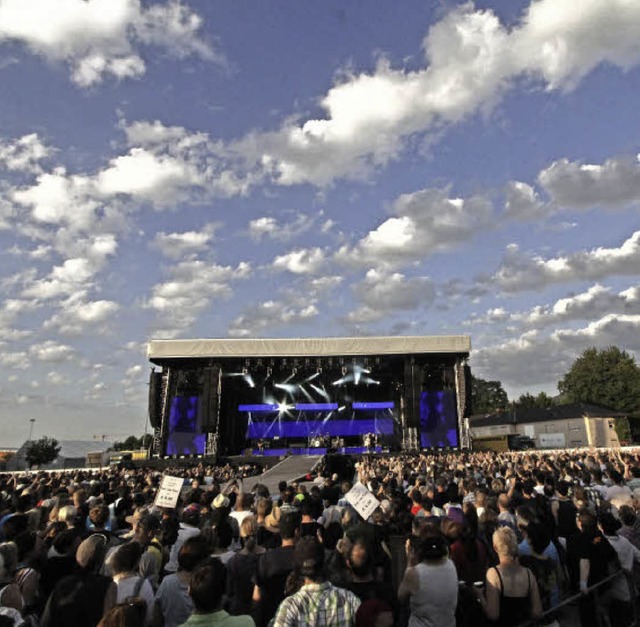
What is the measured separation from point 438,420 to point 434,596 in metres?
31.5

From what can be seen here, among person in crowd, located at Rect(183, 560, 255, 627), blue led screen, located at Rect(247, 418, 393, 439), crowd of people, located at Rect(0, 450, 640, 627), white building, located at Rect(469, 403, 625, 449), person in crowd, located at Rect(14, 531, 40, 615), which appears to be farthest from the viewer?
white building, located at Rect(469, 403, 625, 449)

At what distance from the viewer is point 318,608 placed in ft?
8.61

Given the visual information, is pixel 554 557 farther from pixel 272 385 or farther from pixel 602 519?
pixel 272 385

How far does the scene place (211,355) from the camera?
3200 cm

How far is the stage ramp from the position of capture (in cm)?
2298

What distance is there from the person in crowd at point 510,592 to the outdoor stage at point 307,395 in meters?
28.7

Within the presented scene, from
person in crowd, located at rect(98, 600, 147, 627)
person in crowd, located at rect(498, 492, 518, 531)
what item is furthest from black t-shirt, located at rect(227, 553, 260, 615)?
person in crowd, located at rect(498, 492, 518, 531)

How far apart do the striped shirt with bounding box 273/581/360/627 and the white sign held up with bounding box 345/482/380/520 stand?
2399 mm

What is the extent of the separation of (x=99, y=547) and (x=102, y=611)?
486 millimetres

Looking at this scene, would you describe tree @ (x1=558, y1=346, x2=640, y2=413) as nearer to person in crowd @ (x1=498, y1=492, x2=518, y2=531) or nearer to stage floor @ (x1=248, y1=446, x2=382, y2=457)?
stage floor @ (x1=248, y1=446, x2=382, y2=457)

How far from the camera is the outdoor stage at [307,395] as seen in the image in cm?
3206

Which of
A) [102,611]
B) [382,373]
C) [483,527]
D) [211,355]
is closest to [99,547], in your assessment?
[102,611]

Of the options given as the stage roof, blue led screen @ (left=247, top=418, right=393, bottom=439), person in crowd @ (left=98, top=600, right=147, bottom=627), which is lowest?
person in crowd @ (left=98, top=600, right=147, bottom=627)

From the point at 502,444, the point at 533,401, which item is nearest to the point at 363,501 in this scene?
the point at 502,444
